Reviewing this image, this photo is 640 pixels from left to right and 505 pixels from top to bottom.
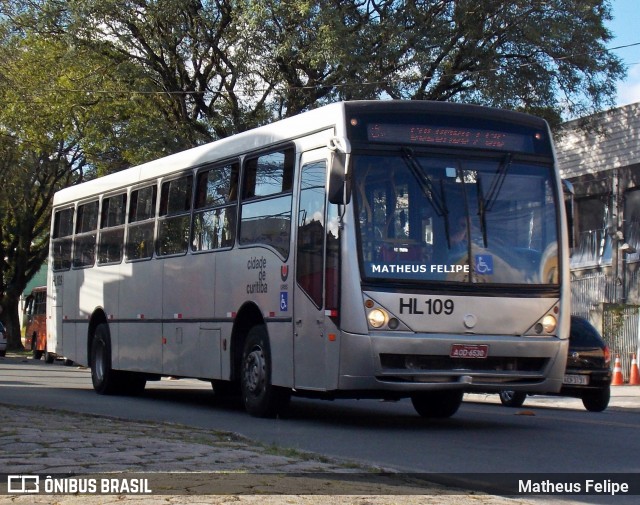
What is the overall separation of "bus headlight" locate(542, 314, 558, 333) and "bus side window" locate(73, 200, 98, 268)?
32.0ft

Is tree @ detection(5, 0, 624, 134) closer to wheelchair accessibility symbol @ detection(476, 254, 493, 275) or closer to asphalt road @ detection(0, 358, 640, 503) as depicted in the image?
asphalt road @ detection(0, 358, 640, 503)

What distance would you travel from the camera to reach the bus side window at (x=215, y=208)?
50.6 feet

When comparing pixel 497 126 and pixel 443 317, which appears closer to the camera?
pixel 443 317

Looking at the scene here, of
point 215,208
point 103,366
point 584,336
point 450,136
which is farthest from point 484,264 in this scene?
point 103,366

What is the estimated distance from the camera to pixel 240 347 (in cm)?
1502

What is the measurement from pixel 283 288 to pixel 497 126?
10.1 ft

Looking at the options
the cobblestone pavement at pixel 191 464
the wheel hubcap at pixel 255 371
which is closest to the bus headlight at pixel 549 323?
the wheel hubcap at pixel 255 371

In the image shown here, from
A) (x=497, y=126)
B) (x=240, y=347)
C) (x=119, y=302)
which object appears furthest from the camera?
(x=119, y=302)

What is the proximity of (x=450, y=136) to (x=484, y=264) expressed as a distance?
4.90ft

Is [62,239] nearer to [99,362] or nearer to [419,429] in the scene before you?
[99,362]

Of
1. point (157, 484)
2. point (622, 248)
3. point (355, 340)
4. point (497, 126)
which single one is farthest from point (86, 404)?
point (622, 248)

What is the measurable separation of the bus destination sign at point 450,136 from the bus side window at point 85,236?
28.9ft

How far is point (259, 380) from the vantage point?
14.3 metres

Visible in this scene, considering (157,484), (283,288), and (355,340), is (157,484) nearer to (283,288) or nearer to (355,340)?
(355,340)
